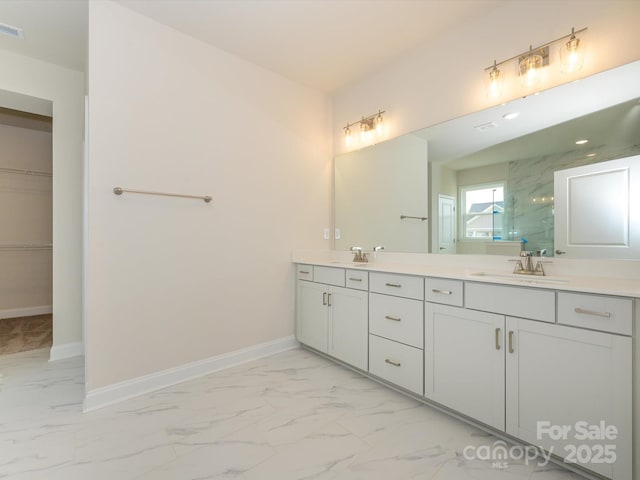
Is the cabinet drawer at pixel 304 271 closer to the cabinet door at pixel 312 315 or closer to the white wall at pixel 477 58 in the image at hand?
the cabinet door at pixel 312 315

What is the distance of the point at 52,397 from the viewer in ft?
6.73

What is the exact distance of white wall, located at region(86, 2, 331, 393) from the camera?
198 cm

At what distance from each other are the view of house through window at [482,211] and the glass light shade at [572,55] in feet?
2.34

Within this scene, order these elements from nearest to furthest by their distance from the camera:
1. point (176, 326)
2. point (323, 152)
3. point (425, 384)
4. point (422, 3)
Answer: point (425, 384) < point (422, 3) < point (176, 326) < point (323, 152)

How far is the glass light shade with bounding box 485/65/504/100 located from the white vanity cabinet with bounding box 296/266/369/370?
4.91ft

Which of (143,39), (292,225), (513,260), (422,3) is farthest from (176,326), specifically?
(422,3)

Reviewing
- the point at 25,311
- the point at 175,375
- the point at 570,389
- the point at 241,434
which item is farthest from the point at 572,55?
the point at 25,311

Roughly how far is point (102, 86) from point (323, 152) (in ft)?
6.23

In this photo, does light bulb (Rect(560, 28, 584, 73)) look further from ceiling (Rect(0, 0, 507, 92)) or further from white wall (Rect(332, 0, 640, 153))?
ceiling (Rect(0, 0, 507, 92))

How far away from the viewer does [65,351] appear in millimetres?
2773

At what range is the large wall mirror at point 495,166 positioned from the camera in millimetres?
1679

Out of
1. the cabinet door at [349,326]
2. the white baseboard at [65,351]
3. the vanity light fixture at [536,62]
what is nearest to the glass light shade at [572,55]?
the vanity light fixture at [536,62]

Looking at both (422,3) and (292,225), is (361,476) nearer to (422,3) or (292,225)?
(292,225)

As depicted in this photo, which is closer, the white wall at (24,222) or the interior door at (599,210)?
the interior door at (599,210)
